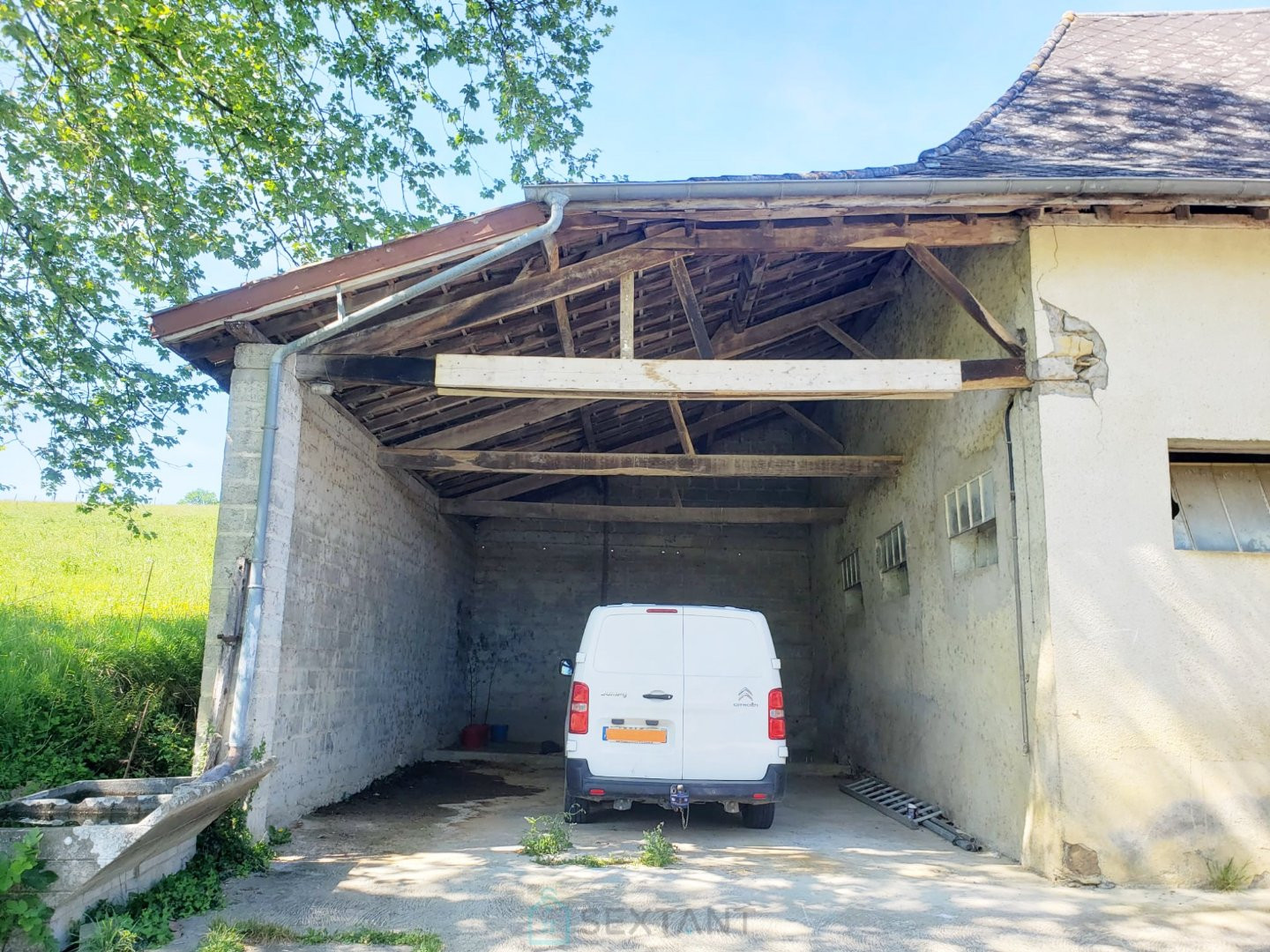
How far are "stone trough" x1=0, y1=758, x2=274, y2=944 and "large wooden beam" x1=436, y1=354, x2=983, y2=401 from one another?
9.13ft

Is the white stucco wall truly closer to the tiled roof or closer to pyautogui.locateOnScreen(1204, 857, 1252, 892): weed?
pyautogui.locateOnScreen(1204, 857, 1252, 892): weed

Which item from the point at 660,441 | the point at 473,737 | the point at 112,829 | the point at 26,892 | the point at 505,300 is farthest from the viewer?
the point at 660,441

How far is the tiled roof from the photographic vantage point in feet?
19.4

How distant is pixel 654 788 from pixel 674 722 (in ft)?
1.59

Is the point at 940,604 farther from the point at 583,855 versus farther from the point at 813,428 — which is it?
the point at 583,855

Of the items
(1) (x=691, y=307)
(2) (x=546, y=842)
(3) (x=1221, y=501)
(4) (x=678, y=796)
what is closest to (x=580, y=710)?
(4) (x=678, y=796)

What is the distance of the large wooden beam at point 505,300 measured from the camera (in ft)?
20.1

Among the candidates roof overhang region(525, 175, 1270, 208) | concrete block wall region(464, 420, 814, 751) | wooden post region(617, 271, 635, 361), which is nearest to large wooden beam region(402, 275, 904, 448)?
wooden post region(617, 271, 635, 361)

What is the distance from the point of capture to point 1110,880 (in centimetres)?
512

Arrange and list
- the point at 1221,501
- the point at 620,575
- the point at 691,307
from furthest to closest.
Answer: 1. the point at 620,575
2. the point at 691,307
3. the point at 1221,501

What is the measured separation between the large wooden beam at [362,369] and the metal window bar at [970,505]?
4194 millimetres

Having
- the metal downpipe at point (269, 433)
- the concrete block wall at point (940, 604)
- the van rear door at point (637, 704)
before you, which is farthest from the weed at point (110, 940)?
the concrete block wall at point (940, 604)

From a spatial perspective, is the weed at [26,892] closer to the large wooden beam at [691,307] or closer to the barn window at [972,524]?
the large wooden beam at [691,307]

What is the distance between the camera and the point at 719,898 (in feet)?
15.2
